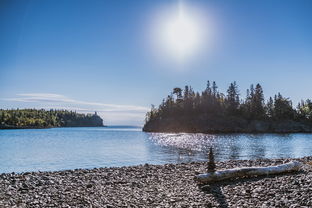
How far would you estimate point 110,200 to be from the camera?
15.7 m

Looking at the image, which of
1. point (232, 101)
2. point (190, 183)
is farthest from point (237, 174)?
point (232, 101)

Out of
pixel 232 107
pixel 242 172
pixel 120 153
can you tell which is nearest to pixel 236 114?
pixel 232 107

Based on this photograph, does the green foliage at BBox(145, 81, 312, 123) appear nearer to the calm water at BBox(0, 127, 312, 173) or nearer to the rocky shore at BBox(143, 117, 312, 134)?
the rocky shore at BBox(143, 117, 312, 134)

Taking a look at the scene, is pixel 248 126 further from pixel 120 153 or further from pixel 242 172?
pixel 242 172

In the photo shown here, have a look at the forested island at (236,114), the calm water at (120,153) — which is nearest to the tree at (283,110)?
the forested island at (236,114)

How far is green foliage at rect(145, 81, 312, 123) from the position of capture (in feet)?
540

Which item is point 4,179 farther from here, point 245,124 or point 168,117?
point 168,117

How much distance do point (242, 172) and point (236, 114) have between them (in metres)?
154

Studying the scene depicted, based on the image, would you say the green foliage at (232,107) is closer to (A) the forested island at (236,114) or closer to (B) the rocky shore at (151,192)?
(A) the forested island at (236,114)

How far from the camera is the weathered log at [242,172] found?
1895 centimetres

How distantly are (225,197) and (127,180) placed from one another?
9.52 metres

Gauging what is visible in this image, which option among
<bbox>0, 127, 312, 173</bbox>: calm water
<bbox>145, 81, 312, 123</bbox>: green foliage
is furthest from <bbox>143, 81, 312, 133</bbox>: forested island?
<bbox>0, 127, 312, 173</bbox>: calm water

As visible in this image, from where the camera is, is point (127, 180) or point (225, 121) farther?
point (225, 121)

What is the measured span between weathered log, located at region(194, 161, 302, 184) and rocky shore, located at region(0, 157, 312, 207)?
1.73ft
